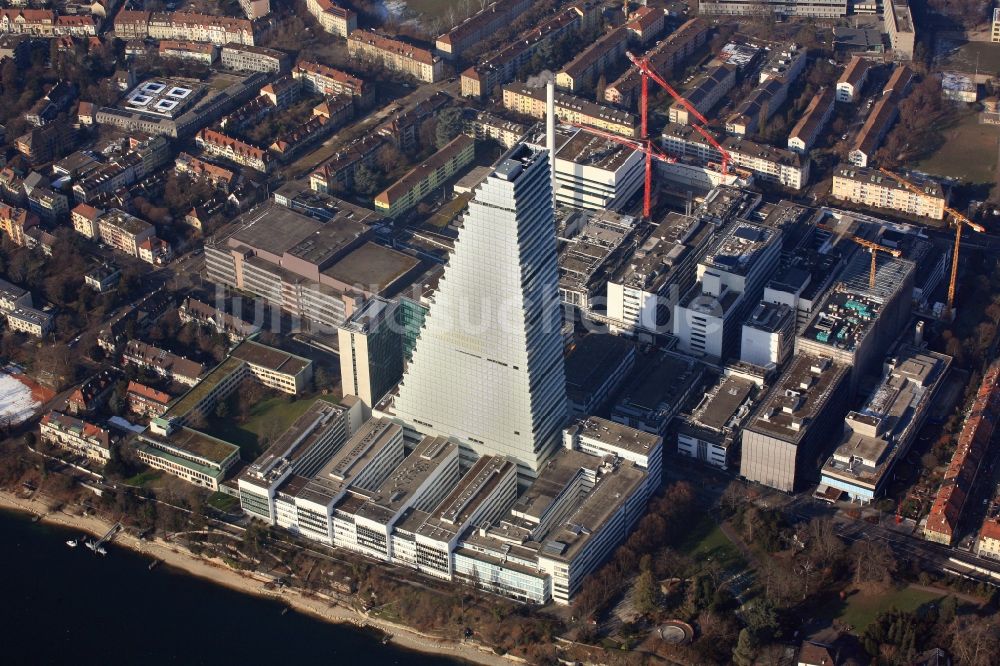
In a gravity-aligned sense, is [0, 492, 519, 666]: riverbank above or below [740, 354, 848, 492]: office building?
below

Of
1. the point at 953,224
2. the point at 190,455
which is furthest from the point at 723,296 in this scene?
the point at 190,455

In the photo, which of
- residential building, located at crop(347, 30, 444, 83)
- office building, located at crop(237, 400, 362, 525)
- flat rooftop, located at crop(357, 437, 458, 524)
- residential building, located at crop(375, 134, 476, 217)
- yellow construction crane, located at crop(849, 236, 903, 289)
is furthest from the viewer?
residential building, located at crop(347, 30, 444, 83)

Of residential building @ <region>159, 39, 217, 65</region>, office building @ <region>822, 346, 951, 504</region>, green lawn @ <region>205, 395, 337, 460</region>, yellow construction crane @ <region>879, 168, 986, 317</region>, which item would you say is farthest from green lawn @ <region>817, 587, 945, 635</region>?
residential building @ <region>159, 39, 217, 65</region>

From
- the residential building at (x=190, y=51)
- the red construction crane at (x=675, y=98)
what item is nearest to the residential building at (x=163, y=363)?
the red construction crane at (x=675, y=98)

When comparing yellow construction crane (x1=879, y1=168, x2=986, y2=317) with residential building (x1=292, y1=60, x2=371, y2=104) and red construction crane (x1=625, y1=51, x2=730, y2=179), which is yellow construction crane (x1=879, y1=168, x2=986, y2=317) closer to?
red construction crane (x1=625, y1=51, x2=730, y2=179)

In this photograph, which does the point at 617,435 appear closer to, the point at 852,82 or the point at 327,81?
the point at 852,82

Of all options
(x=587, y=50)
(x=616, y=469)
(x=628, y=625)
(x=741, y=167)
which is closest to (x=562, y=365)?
(x=616, y=469)
